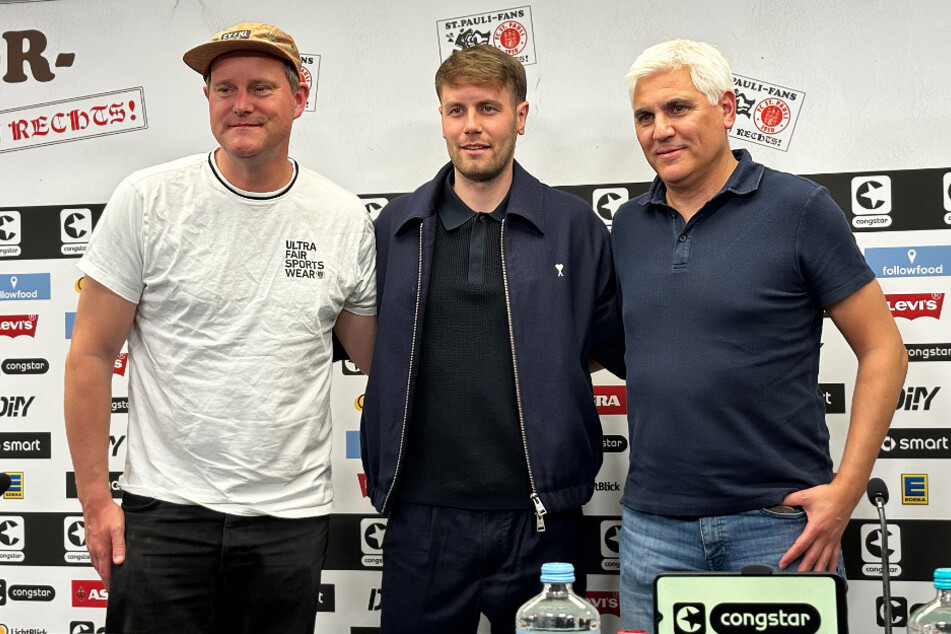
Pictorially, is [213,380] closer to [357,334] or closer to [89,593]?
[357,334]

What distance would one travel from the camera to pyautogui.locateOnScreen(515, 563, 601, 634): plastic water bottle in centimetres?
124

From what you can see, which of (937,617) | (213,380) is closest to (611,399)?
(213,380)

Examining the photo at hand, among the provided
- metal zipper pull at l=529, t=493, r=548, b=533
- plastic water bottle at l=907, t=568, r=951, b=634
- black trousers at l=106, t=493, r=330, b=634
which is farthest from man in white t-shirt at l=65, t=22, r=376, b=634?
plastic water bottle at l=907, t=568, r=951, b=634

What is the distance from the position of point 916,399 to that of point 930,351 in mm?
139

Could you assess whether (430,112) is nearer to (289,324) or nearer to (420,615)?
(289,324)

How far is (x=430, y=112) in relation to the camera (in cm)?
271

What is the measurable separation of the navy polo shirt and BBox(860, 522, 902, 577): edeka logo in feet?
2.99

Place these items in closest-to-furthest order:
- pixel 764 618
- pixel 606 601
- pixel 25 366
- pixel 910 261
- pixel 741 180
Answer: pixel 764 618
pixel 741 180
pixel 910 261
pixel 606 601
pixel 25 366

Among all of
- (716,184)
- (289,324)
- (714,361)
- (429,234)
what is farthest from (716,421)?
(289,324)

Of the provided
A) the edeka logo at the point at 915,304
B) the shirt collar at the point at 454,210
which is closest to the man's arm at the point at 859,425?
the shirt collar at the point at 454,210

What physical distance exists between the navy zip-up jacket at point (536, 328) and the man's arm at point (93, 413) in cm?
55

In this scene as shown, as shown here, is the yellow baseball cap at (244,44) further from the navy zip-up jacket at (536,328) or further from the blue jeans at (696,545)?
the blue jeans at (696,545)

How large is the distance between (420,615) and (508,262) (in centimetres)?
79

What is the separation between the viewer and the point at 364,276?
2068mm
